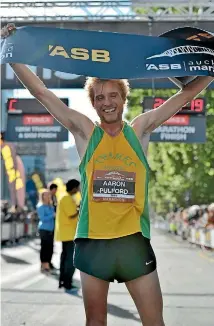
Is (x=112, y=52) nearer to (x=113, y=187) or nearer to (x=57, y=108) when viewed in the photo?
(x=57, y=108)

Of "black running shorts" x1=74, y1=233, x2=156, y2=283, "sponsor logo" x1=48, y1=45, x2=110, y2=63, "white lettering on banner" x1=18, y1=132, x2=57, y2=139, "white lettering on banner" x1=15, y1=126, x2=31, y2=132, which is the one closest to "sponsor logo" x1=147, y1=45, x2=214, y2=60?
"sponsor logo" x1=48, y1=45, x2=110, y2=63

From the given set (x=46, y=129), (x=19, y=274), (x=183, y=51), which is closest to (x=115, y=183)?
(x=183, y=51)

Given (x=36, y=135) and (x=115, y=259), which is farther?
(x=36, y=135)

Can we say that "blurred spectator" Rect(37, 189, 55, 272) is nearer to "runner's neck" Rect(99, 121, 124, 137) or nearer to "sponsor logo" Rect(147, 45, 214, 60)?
"sponsor logo" Rect(147, 45, 214, 60)

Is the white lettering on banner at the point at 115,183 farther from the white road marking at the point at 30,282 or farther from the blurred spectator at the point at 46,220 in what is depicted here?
the blurred spectator at the point at 46,220

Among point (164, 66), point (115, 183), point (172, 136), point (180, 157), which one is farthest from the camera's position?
point (180, 157)

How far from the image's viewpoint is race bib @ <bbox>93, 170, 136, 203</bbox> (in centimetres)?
378

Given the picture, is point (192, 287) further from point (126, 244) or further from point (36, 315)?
point (126, 244)

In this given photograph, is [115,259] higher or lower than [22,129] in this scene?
lower

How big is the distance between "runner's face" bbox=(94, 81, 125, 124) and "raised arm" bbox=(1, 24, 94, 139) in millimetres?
94

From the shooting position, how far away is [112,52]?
14.3 feet

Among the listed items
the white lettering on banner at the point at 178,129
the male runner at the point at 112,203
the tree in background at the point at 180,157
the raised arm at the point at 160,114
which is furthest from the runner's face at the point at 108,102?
the tree in background at the point at 180,157

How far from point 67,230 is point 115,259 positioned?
7.34 meters

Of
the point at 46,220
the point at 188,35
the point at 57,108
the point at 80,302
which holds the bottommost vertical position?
the point at 80,302
